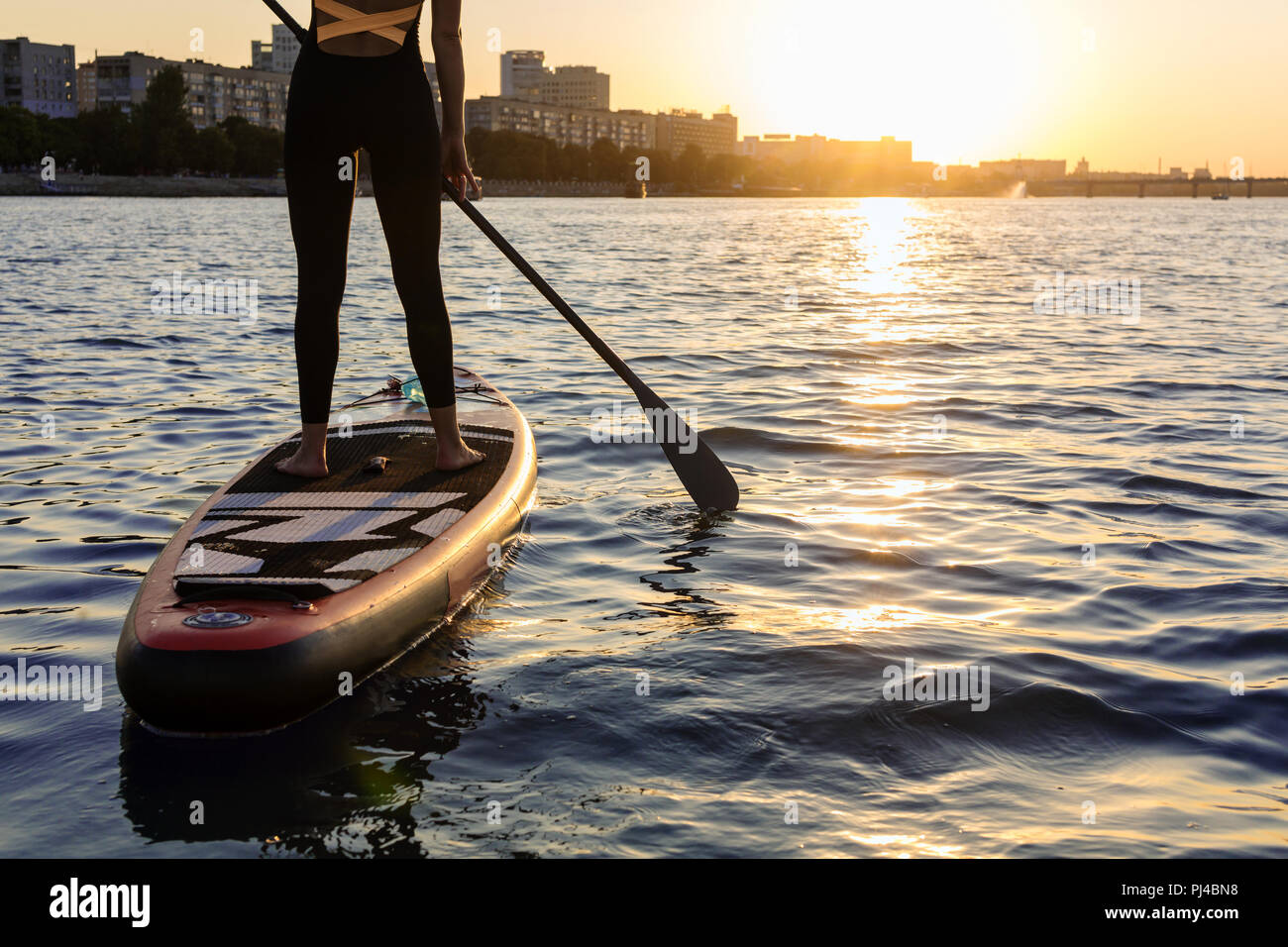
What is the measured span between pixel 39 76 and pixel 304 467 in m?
210

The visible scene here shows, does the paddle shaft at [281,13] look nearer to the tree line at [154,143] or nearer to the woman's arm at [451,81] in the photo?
the woman's arm at [451,81]

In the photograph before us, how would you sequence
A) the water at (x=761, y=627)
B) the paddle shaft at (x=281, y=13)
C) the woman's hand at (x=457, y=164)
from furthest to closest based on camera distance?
the paddle shaft at (x=281, y=13) → the woman's hand at (x=457, y=164) → the water at (x=761, y=627)

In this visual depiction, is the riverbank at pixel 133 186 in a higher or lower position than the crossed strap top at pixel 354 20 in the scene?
higher

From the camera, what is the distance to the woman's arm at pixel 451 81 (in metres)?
4.84

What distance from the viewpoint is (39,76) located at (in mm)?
182000

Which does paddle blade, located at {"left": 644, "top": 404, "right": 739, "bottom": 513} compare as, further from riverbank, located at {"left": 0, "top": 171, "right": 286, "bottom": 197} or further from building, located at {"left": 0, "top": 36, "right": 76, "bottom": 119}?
building, located at {"left": 0, "top": 36, "right": 76, "bottom": 119}

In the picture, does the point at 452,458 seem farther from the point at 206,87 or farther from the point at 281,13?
Result: the point at 206,87

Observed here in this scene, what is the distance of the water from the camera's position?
306 centimetres

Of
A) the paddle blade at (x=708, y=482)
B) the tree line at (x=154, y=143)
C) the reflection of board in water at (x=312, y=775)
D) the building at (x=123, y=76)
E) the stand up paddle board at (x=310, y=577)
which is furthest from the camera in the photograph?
the building at (x=123, y=76)

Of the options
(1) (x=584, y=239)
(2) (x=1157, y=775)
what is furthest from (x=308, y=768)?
(1) (x=584, y=239)

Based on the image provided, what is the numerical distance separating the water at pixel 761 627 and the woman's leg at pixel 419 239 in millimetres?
997

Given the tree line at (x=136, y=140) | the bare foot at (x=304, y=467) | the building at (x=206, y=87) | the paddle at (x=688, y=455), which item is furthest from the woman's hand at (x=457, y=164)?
the building at (x=206, y=87)

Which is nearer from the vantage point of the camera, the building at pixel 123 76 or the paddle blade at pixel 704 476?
the paddle blade at pixel 704 476

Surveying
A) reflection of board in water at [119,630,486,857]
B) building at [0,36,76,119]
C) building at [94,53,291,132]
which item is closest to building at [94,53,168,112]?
building at [94,53,291,132]
